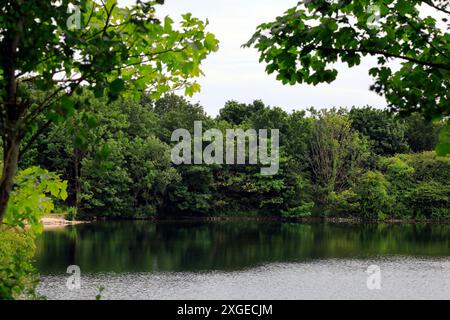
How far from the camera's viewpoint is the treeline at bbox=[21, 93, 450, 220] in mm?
31469

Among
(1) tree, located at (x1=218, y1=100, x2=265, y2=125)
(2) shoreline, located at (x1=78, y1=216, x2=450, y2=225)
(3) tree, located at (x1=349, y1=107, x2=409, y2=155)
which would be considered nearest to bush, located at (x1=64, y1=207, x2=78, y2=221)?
(2) shoreline, located at (x1=78, y1=216, x2=450, y2=225)

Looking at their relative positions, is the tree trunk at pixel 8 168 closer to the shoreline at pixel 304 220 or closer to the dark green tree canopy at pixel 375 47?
the dark green tree canopy at pixel 375 47

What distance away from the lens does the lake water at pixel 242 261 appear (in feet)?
48.6

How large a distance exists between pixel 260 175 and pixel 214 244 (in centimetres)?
1058

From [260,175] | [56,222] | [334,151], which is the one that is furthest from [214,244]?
[334,151]

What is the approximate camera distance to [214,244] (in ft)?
77.4

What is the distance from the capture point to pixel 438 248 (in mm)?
23062

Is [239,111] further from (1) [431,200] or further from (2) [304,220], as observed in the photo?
(1) [431,200]

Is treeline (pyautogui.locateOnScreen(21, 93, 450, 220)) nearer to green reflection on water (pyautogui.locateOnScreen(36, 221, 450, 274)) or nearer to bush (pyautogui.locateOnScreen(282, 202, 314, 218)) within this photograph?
bush (pyautogui.locateOnScreen(282, 202, 314, 218))

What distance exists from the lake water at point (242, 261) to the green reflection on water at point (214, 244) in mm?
36

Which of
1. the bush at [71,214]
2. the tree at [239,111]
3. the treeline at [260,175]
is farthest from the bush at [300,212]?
the bush at [71,214]

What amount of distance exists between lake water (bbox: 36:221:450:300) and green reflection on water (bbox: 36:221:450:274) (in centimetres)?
4

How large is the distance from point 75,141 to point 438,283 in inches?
615
